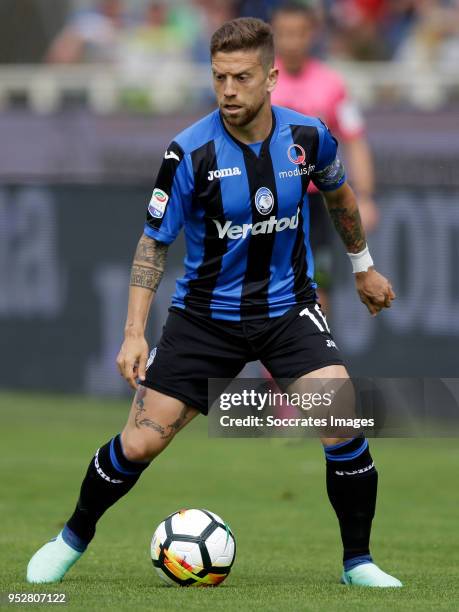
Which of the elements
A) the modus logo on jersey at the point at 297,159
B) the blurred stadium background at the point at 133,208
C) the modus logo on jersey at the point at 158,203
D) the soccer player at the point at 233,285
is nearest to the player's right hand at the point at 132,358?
the soccer player at the point at 233,285

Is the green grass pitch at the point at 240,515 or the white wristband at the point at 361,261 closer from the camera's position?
the green grass pitch at the point at 240,515

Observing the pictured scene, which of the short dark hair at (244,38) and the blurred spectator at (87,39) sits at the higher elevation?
the short dark hair at (244,38)

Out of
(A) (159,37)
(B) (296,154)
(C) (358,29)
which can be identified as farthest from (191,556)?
(A) (159,37)

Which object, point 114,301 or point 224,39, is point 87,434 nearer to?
point 114,301

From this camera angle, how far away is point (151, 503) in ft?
28.4

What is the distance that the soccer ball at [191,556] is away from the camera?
237 inches

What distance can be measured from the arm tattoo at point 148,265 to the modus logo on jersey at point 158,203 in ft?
0.40

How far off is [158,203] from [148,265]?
251 mm

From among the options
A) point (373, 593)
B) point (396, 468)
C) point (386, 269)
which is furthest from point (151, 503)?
point (386, 269)

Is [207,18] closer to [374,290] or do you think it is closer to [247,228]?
[374,290]

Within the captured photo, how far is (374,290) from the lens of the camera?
641cm

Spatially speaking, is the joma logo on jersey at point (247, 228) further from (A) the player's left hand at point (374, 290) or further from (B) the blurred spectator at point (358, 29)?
(B) the blurred spectator at point (358, 29)

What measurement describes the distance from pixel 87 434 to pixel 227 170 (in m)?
6.23

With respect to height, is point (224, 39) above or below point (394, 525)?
above
